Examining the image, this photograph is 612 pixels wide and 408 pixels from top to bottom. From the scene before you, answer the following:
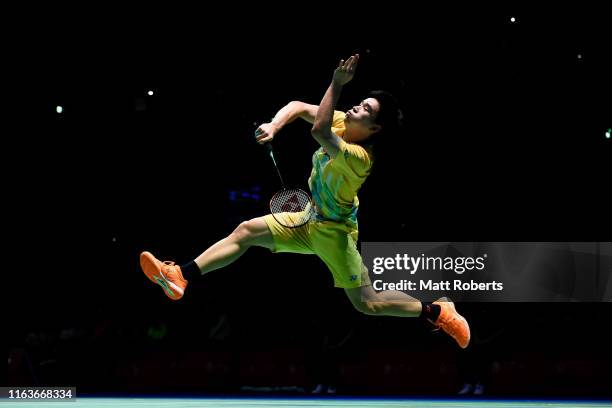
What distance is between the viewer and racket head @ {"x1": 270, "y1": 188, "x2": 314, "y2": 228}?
20.8ft

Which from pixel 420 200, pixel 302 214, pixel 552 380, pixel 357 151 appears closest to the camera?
pixel 357 151

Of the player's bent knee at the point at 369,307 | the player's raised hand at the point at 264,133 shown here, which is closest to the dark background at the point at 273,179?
the player's bent knee at the point at 369,307

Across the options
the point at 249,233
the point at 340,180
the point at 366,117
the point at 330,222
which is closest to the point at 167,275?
the point at 249,233

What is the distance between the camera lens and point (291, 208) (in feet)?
21.5

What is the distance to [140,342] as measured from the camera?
12.1m

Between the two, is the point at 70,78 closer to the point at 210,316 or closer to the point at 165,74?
the point at 165,74

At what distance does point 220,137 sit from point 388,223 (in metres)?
2.55

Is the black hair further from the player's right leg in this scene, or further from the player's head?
the player's right leg

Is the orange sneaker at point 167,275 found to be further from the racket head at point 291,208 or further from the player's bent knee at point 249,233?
the racket head at point 291,208

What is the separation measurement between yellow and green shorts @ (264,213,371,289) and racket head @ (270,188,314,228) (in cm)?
1

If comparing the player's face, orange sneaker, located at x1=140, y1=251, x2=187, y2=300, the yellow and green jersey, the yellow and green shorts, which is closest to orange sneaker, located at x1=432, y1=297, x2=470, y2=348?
the yellow and green shorts

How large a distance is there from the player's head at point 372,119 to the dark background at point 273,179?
15.7ft

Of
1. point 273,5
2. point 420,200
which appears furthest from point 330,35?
point 420,200

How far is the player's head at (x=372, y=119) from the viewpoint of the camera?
619 cm
